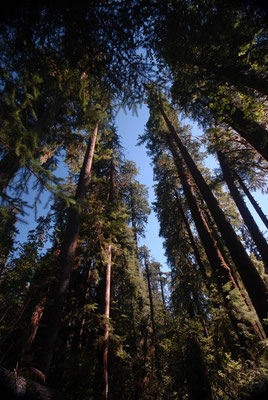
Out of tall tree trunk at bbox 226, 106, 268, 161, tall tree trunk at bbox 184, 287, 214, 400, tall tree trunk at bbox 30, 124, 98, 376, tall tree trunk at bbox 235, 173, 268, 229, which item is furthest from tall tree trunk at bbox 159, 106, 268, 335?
tall tree trunk at bbox 235, 173, 268, 229

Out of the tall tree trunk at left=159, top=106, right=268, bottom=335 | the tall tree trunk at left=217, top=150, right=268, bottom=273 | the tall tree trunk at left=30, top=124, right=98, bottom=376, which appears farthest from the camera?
the tall tree trunk at left=217, top=150, right=268, bottom=273

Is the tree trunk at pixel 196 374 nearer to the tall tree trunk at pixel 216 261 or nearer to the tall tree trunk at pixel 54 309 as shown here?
the tall tree trunk at pixel 216 261

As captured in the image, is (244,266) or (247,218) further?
(247,218)

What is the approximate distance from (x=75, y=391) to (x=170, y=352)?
264 cm

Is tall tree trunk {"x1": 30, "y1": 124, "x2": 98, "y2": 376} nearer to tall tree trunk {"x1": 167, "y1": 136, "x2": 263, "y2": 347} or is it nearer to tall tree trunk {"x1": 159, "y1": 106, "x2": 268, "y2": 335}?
tall tree trunk {"x1": 167, "y1": 136, "x2": 263, "y2": 347}

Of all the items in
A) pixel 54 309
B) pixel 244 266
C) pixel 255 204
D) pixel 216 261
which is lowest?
pixel 54 309

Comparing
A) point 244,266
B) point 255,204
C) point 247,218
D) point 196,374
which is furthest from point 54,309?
point 255,204

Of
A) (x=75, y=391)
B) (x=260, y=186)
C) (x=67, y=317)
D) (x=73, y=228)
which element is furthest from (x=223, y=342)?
(x=260, y=186)

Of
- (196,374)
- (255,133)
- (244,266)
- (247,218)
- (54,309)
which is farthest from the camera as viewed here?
(247,218)

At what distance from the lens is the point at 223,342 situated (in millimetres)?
4582

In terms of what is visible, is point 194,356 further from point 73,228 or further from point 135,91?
point 135,91

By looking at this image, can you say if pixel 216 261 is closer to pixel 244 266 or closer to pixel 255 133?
pixel 244 266

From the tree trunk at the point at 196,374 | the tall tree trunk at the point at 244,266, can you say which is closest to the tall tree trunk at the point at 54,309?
the tree trunk at the point at 196,374

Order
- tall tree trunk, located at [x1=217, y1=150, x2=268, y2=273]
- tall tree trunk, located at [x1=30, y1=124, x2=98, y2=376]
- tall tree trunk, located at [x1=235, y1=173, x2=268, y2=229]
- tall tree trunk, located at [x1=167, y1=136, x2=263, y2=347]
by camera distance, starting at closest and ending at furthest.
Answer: tall tree trunk, located at [x1=30, y1=124, x2=98, y2=376]
tall tree trunk, located at [x1=167, y1=136, x2=263, y2=347]
tall tree trunk, located at [x1=217, y1=150, x2=268, y2=273]
tall tree trunk, located at [x1=235, y1=173, x2=268, y2=229]
